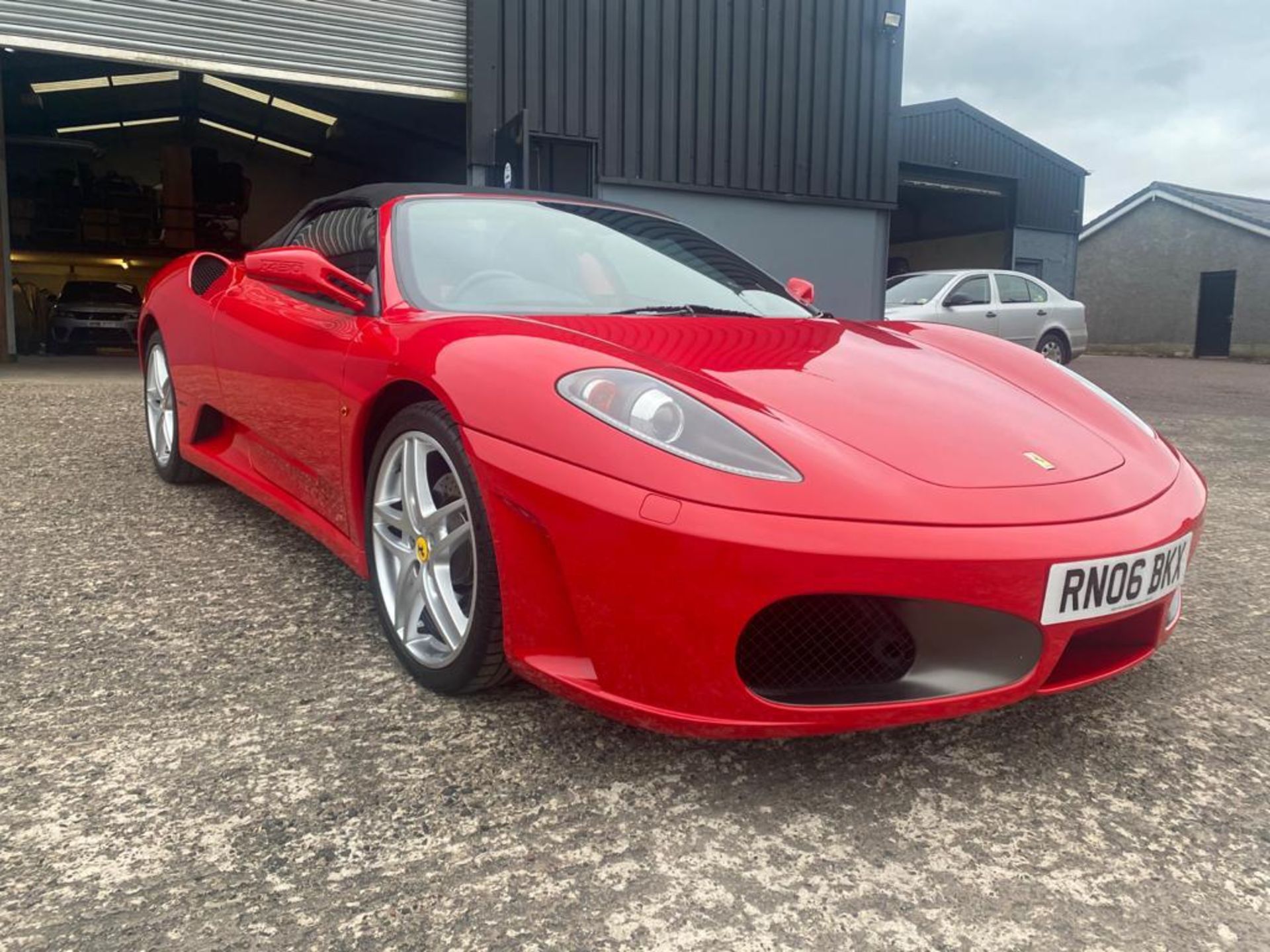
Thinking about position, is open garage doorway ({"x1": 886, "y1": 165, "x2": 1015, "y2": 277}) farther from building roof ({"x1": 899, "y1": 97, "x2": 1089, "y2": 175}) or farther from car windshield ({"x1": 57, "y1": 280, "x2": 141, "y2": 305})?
car windshield ({"x1": 57, "y1": 280, "x2": 141, "y2": 305})

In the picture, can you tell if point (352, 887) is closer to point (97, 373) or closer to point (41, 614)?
point (41, 614)

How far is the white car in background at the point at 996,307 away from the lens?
33.1 feet

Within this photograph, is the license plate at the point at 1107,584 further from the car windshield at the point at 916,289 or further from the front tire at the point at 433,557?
the car windshield at the point at 916,289

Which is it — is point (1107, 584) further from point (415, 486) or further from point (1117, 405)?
point (415, 486)

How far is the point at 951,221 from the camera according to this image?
24234 millimetres

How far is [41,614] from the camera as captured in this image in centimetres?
227

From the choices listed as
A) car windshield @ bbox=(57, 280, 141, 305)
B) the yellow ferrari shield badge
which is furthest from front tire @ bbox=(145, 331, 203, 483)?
car windshield @ bbox=(57, 280, 141, 305)

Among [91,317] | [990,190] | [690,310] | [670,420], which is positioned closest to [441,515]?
[670,420]

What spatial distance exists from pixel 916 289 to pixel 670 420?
Result: 31.4ft

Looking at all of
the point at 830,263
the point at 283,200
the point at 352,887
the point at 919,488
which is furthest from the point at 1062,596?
the point at 283,200

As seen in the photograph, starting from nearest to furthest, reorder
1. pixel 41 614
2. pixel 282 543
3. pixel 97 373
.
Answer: pixel 41 614 → pixel 282 543 → pixel 97 373

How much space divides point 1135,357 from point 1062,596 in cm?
2486

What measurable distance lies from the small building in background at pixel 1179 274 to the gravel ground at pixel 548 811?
2457 centimetres

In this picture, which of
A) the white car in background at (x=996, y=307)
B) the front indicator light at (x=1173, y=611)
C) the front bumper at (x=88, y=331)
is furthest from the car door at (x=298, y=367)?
the front bumper at (x=88, y=331)
